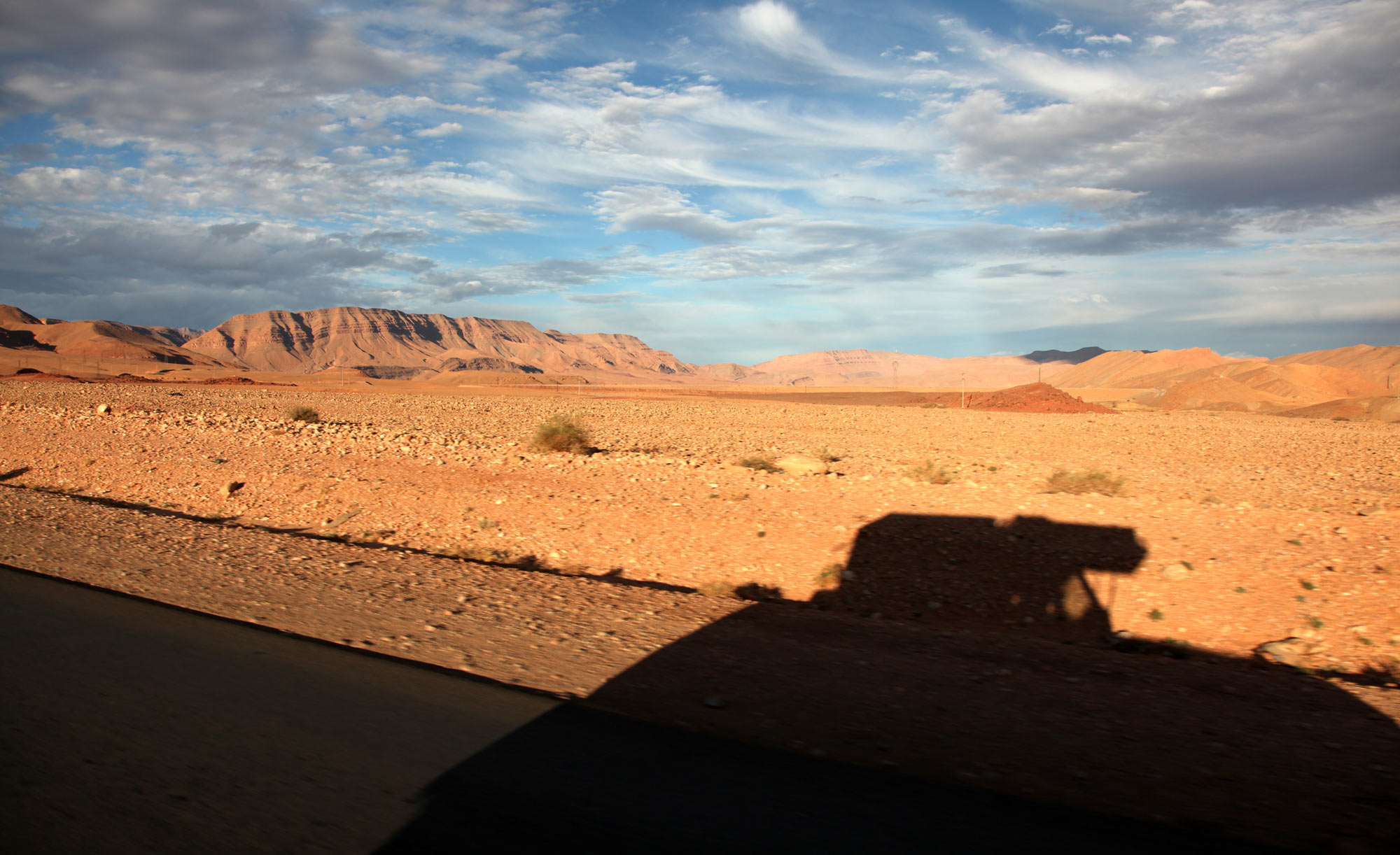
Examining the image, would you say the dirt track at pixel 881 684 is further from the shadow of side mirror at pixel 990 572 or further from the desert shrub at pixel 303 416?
the desert shrub at pixel 303 416

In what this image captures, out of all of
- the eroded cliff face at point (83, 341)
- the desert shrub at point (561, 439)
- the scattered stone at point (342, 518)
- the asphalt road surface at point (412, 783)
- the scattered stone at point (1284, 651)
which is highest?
the eroded cliff face at point (83, 341)

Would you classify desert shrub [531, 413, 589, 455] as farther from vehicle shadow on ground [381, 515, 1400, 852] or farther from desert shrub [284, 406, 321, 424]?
desert shrub [284, 406, 321, 424]

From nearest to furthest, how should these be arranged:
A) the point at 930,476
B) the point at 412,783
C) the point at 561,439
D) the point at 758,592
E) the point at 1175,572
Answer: the point at 412,783 → the point at 1175,572 → the point at 758,592 → the point at 930,476 → the point at 561,439

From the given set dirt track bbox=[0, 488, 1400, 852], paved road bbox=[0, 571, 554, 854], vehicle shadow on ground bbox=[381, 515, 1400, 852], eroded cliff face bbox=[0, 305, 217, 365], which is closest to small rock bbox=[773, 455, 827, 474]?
dirt track bbox=[0, 488, 1400, 852]

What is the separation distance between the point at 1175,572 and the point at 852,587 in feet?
12.8

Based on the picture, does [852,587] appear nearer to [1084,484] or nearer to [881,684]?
[881,684]

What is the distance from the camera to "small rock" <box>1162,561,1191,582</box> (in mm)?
9758

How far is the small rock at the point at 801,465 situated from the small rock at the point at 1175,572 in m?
6.97

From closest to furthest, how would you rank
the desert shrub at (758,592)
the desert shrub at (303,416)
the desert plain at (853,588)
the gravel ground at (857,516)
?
the desert plain at (853,588), the gravel ground at (857,516), the desert shrub at (758,592), the desert shrub at (303,416)

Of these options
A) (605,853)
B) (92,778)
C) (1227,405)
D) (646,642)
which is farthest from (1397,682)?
(1227,405)

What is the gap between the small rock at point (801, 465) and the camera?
52.7 feet

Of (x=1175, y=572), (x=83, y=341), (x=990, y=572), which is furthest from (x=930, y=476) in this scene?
(x=83, y=341)

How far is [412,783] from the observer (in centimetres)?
379

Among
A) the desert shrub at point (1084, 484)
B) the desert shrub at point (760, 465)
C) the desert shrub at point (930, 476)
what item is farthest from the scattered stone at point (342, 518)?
the desert shrub at point (1084, 484)
